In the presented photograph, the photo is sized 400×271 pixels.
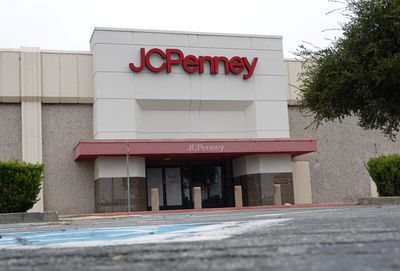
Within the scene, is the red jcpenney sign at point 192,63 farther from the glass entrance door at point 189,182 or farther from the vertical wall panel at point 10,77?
the vertical wall panel at point 10,77

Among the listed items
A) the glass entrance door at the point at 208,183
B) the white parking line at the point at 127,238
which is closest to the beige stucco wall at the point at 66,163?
the glass entrance door at the point at 208,183

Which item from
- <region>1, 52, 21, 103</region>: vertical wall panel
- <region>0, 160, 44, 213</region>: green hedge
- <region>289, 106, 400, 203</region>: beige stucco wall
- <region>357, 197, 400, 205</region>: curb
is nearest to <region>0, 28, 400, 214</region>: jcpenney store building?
<region>1, 52, 21, 103</region>: vertical wall panel

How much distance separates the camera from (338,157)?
34.1 metres

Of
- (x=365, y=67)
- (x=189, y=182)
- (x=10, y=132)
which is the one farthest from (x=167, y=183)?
(x=365, y=67)

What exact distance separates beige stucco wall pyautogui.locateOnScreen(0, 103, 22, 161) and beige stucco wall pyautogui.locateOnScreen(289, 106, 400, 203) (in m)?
15.5

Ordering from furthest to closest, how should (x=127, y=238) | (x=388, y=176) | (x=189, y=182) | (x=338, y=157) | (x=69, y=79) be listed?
(x=338, y=157) → (x=189, y=182) → (x=69, y=79) → (x=388, y=176) → (x=127, y=238)

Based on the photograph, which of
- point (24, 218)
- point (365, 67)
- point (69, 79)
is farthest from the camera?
point (69, 79)

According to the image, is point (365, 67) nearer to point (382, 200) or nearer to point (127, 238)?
point (382, 200)

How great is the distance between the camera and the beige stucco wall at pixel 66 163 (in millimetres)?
29500

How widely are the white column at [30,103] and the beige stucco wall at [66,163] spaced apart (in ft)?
1.71

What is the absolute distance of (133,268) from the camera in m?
3.07

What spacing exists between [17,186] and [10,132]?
36.2 ft

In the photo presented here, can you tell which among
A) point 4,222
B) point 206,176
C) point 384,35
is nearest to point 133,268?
point 384,35

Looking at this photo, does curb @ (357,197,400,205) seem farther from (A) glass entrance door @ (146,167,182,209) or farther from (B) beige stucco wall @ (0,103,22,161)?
(B) beige stucco wall @ (0,103,22,161)
